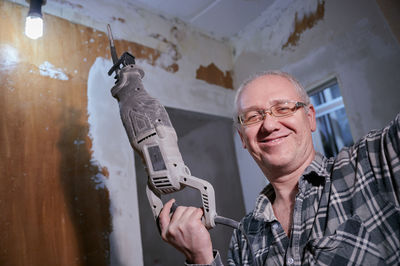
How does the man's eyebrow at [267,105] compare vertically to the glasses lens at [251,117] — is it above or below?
above

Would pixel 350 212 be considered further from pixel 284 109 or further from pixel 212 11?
pixel 212 11

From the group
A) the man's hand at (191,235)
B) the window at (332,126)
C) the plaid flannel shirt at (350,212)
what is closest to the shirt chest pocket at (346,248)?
the plaid flannel shirt at (350,212)

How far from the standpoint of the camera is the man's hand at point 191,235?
2.66ft

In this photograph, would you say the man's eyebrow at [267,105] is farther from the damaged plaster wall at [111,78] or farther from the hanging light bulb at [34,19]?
the hanging light bulb at [34,19]

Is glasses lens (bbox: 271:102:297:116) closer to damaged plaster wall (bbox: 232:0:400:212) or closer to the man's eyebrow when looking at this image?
the man's eyebrow

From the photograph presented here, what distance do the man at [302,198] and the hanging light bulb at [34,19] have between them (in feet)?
3.53

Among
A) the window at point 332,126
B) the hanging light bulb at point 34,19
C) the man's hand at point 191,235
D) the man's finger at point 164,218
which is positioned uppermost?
the hanging light bulb at point 34,19

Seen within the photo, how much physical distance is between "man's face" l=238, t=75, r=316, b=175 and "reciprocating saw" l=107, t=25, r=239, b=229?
29cm

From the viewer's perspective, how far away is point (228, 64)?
262cm

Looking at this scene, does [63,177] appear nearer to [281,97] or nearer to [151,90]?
[151,90]

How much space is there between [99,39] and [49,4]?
328 millimetres

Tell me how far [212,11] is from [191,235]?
1926 millimetres

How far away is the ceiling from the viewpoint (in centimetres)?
211

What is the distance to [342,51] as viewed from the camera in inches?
73.1
